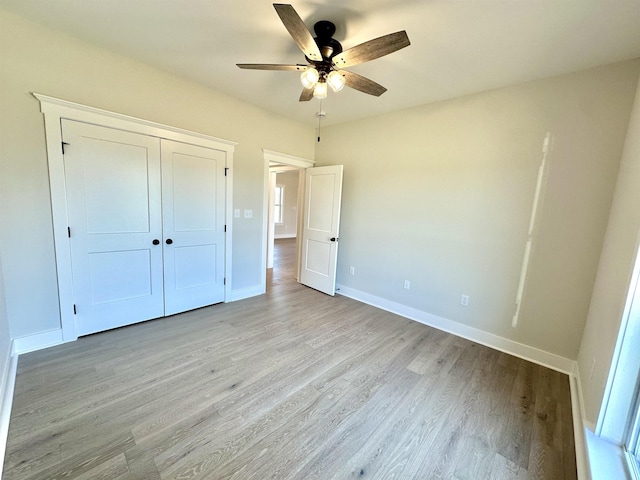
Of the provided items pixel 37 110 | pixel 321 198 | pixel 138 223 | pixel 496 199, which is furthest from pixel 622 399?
pixel 37 110

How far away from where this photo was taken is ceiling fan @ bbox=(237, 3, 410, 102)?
148cm

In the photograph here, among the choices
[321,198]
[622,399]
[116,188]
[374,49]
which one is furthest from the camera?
[321,198]

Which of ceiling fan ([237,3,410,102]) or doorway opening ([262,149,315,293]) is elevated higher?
ceiling fan ([237,3,410,102])

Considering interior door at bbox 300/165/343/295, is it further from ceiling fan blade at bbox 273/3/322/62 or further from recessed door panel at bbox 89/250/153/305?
recessed door panel at bbox 89/250/153/305

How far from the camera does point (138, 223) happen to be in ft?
8.70

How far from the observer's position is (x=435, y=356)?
2.46m

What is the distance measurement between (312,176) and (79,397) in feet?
11.8

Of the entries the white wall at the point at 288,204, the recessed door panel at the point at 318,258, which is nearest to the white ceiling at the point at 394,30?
the recessed door panel at the point at 318,258

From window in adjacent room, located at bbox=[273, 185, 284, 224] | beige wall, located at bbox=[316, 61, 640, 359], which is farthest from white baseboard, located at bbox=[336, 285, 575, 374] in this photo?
window in adjacent room, located at bbox=[273, 185, 284, 224]

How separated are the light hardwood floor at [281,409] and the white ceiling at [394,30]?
2.68m

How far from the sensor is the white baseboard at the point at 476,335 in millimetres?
2373

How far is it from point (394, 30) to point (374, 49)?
0.47 m

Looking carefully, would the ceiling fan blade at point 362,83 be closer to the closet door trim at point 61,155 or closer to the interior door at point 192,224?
the interior door at point 192,224

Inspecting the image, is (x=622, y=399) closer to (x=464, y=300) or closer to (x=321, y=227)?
(x=464, y=300)
